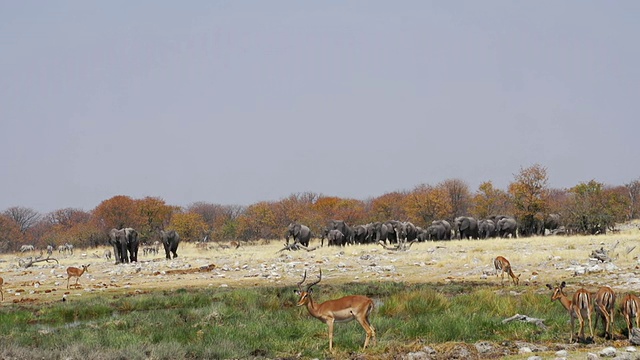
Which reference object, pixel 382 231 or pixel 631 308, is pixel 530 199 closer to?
pixel 382 231

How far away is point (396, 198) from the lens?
105500mm

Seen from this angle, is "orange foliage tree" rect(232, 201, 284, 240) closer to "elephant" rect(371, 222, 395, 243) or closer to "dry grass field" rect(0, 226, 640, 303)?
"elephant" rect(371, 222, 395, 243)

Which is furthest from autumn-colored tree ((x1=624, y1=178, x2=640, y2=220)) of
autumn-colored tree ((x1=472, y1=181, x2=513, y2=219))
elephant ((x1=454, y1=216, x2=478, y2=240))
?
elephant ((x1=454, y1=216, x2=478, y2=240))

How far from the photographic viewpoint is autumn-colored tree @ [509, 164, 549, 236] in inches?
2406

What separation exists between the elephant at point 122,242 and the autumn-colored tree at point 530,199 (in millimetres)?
35755

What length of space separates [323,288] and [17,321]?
900 centimetres

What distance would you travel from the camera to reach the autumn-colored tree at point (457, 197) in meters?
84.9

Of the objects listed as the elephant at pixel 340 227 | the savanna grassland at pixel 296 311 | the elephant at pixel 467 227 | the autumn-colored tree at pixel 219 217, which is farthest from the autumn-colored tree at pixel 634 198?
the savanna grassland at pixel 296 311

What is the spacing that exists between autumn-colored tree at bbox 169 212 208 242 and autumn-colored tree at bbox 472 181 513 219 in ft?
113

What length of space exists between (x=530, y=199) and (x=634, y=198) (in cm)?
4498

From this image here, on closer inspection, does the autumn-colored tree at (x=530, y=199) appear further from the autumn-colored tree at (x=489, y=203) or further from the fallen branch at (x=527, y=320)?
the fallen branch at (x=527, y=320)

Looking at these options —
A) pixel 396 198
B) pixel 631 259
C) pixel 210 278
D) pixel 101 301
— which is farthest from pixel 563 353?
pixel 396 198

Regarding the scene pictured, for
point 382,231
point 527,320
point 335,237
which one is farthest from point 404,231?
point 527,320

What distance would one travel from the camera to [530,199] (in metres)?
61.4
